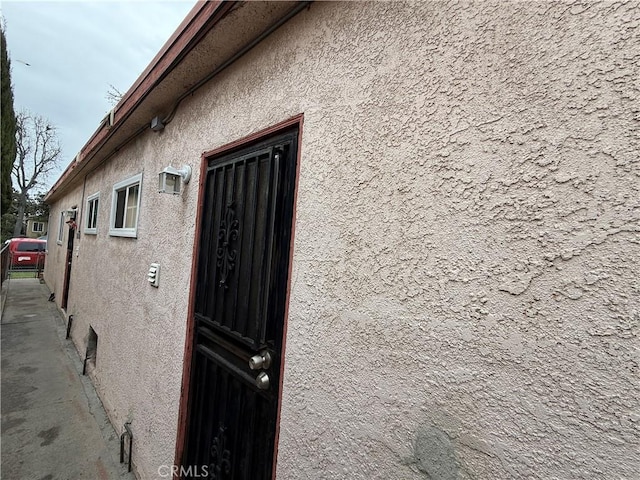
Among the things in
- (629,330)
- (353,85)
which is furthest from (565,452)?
(353,85)

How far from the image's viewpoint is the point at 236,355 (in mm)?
2193

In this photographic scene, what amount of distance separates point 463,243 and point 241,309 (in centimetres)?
159

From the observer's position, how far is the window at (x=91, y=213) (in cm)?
666

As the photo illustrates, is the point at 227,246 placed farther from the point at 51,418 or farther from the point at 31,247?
the point at 31,247

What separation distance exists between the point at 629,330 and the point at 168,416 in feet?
10.7

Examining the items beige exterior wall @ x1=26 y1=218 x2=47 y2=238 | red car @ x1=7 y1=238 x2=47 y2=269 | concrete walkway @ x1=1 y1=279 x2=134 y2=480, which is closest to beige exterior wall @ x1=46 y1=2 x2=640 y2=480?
concrete walkway @ x1=1 y1=279 x2=134 y2=480

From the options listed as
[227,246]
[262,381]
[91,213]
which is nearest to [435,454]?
[262,381]

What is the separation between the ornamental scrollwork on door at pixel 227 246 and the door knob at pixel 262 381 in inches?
29.1

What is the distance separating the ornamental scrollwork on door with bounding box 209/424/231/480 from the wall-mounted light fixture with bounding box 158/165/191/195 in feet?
6.83

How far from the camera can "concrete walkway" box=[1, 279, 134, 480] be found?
11.4 feet

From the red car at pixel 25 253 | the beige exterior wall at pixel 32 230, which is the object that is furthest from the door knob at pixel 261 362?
the beige exterior wall at pixel 32 230

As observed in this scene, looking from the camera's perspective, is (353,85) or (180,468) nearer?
(353,85)

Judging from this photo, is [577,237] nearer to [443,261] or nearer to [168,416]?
[443,261]

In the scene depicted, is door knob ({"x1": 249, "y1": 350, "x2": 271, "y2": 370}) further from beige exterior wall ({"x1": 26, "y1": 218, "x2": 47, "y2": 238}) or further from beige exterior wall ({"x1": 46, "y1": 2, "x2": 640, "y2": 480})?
beige exterior wall ({"x1": 26, "y1": 218, "x2": 47, "y2": 238})
